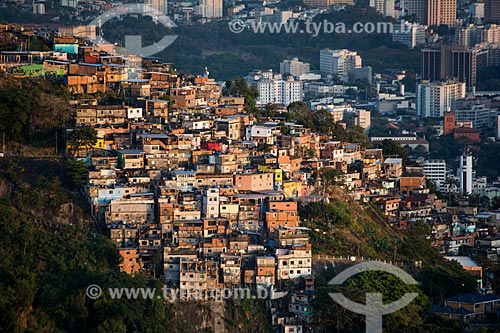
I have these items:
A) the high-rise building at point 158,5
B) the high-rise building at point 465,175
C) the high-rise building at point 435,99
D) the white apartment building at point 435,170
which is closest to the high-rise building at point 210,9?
the high-rise building at point 158,5

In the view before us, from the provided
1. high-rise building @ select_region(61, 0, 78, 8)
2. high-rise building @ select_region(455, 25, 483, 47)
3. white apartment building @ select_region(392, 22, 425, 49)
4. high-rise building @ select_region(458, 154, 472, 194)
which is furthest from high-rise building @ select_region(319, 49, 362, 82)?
high-rise building @ select_region(458, 154, 472, 194)

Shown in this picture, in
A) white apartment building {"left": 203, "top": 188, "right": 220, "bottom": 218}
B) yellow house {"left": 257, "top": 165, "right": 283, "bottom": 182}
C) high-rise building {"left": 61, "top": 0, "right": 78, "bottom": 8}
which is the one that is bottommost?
white apartment building {"left": 203, "top": 188, "right": 220, "bottom": 218}

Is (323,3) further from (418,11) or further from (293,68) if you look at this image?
(293,68)

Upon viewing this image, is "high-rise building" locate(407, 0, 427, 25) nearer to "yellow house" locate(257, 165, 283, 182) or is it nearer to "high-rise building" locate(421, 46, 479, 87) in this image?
"high-rise building" locate(421, 46, 479, 87)

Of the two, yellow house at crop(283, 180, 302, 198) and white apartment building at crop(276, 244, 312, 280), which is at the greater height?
yellow house at crop(283, 180, 302, 198)

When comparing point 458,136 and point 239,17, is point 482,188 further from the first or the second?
point 239,17

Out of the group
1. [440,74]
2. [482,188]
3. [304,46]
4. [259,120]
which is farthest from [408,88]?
[259,120]
